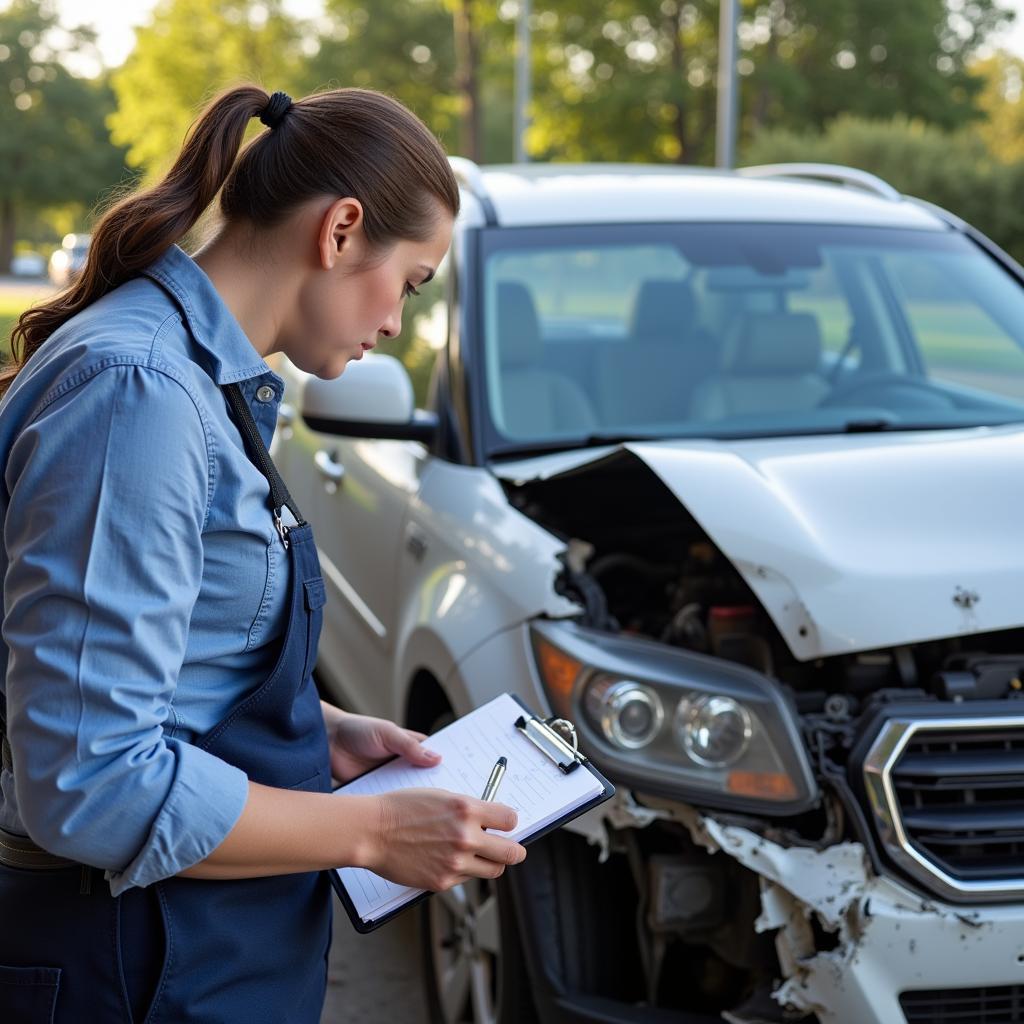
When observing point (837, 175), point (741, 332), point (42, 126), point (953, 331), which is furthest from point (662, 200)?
point (42, 126)

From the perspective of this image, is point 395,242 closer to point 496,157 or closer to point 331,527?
point 331,527

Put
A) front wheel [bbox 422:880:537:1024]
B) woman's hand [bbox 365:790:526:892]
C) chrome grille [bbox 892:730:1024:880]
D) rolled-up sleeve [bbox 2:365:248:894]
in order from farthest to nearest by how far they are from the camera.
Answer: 1. front wheel [bbox 422:880:537:1024]
2. chrome grille [bbox 892:730:1024:880]
3. woman's hand [bbox 365:790:526:892]
4. rolled-up sleeve [bbox 2:365:248:894]

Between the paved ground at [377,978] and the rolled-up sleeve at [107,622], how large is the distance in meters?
2.30

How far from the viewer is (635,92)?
32.2 meters

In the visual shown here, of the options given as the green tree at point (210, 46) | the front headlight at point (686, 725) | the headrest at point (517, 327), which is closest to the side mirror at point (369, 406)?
the headrest at point (517, 327)

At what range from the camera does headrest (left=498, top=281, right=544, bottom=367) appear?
12.2ft

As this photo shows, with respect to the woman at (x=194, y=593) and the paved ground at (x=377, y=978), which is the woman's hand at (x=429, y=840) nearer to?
the woman at (x=194, y=593)

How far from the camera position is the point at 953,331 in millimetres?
4129

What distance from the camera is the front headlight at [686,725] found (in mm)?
2443

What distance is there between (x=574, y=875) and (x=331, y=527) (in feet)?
6.70

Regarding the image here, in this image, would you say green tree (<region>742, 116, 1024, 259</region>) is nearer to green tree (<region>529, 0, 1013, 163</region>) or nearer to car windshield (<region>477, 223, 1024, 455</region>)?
green tree (<region>529, 0, 1013, 163</region>)

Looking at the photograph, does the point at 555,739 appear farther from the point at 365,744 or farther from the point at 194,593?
the point at 194,593

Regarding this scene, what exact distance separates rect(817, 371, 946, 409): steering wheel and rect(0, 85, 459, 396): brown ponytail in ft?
7.99

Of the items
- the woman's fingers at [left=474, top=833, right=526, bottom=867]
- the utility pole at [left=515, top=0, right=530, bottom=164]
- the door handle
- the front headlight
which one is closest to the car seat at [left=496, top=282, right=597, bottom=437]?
the door handle
